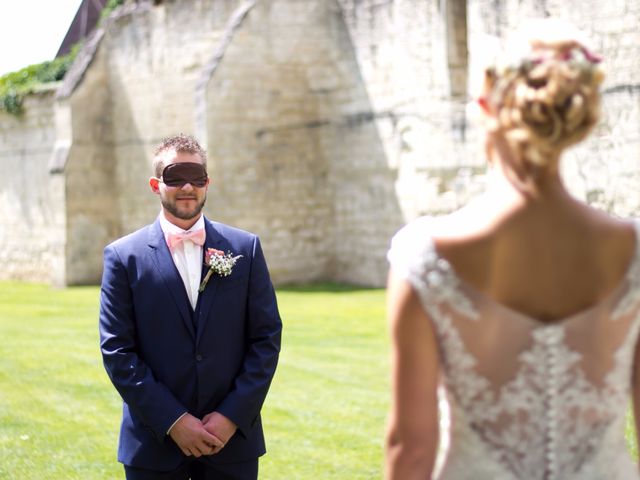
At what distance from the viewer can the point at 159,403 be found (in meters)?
3.97

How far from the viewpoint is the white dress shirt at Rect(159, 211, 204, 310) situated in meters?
4.19

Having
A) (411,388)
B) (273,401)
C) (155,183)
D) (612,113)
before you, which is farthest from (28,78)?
(411,388)

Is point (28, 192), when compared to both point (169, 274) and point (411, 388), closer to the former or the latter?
point (169, 274)

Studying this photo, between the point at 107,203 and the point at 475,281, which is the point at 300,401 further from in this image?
the point at 107,203

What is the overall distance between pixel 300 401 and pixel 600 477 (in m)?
6.84

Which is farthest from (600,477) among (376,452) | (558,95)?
(376,452)

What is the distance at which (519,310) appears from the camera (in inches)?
84.3

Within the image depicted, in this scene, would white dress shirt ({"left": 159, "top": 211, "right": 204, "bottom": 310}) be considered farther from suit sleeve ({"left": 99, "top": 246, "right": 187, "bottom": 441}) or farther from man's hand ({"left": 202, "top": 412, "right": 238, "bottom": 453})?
man's hand ({"left": 202, "top": 412, "right": 238, "bottom": 453})

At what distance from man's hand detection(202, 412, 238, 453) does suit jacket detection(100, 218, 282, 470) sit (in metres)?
0.03

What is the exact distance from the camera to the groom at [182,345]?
13.2ft

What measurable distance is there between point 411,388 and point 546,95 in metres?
0.61

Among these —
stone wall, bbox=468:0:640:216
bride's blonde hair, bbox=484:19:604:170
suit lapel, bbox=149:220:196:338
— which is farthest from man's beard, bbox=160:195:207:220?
stone wall, bbox=468:0:640:216

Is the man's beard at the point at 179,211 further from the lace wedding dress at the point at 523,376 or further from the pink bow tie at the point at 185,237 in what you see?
the lace wedding dress at the point at 523,376

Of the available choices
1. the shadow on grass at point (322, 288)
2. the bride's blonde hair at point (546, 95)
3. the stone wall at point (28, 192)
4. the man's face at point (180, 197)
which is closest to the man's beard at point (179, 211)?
the man's face at point (180, 197)
